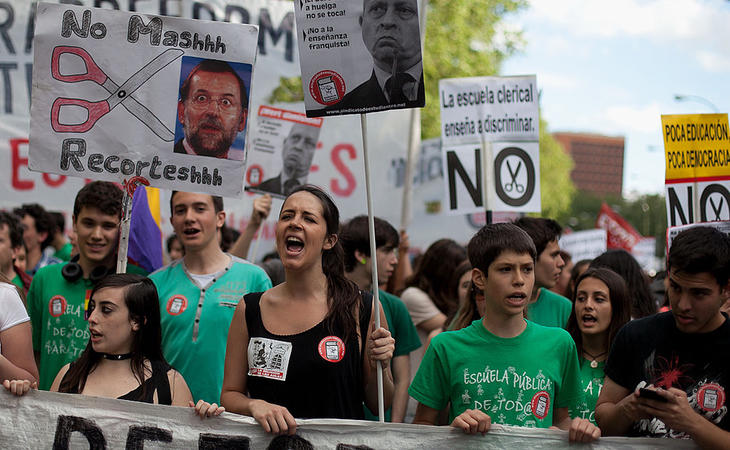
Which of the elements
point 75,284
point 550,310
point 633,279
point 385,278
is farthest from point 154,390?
point 633,279

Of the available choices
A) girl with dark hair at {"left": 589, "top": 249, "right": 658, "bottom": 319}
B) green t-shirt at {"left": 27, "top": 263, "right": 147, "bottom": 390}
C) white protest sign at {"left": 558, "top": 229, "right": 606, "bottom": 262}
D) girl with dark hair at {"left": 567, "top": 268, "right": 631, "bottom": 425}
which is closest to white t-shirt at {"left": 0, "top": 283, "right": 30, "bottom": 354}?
green t-shirt at {"left": 27, "top": 263, "right": 147, "bottom": 390}

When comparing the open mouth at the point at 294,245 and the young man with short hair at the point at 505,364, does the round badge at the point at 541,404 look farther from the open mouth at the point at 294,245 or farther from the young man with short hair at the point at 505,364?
the open mouth at the point at 294,245

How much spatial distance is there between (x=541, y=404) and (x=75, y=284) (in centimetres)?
246

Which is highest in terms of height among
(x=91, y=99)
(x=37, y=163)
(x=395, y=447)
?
(x=91, y=99)

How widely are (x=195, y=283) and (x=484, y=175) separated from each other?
2.90m

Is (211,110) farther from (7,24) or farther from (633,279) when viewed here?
(7,24)

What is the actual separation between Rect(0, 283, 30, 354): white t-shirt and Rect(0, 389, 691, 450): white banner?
309 millimetres

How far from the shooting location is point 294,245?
11.7ft

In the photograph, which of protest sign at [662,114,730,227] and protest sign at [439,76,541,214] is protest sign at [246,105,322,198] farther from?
protest sign at [662,114,730,227]

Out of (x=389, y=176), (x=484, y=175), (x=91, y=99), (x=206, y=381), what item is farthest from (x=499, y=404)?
(x=389, y=176)

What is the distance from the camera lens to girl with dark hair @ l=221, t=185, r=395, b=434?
3371 mm

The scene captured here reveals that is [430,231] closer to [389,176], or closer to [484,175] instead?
[389,176]

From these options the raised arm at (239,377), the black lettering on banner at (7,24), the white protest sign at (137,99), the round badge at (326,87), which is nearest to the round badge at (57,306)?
the white protest sign at (137,99)

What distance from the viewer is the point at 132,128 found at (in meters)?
4.29
